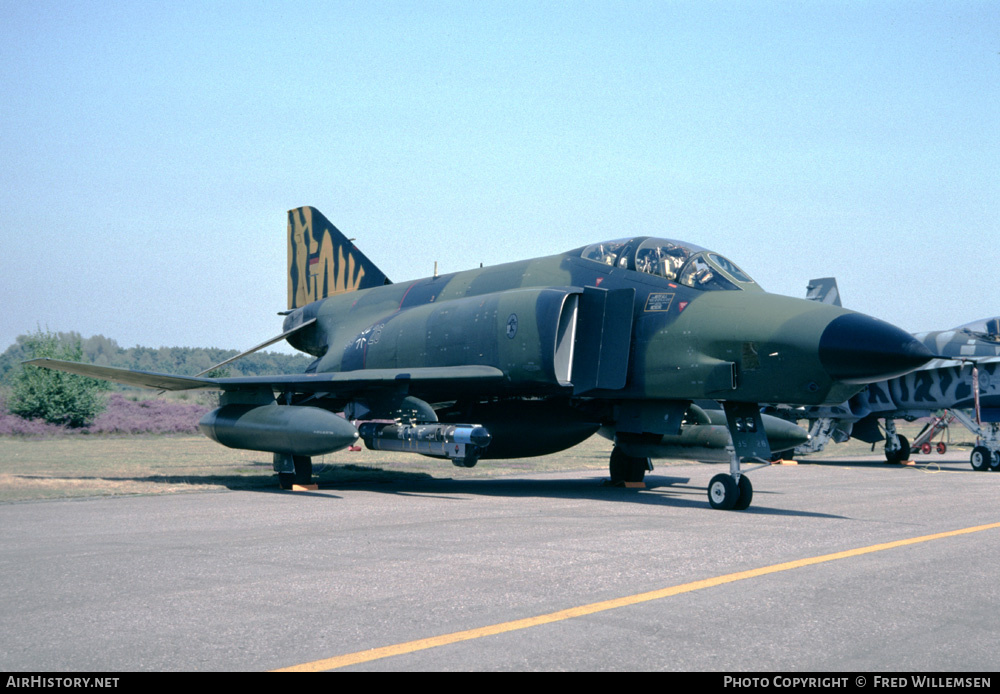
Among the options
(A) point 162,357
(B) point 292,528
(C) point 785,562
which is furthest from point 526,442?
(A) point 162,357

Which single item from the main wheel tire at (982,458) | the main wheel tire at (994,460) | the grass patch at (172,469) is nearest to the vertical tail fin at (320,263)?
the grass patch at (172,469)

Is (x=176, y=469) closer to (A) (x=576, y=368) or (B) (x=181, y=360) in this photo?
(A) (x=576, y=368)

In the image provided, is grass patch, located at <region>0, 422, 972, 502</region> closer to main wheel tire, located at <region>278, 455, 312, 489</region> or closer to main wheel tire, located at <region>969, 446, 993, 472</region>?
main wheel tire, located at <region>278, 455, 312, 489</region>

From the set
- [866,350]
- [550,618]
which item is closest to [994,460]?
[866,350]

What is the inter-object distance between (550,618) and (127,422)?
4045cm

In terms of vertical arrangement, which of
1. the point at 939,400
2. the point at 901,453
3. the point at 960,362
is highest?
the point at 960,362

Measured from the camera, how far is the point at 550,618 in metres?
4.86

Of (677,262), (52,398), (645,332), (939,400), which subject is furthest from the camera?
(52,398)

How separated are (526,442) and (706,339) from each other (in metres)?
4.57

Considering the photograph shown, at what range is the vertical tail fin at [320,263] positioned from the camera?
2017 centimetres

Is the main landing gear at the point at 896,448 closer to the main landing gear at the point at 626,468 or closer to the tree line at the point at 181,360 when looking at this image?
the main landing gear at the point at 626,468

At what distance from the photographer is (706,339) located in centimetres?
1159

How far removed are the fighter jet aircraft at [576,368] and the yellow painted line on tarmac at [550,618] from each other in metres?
3.68

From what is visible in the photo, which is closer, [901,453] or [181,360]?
[901,453]
